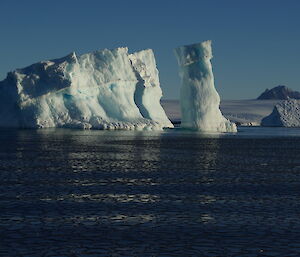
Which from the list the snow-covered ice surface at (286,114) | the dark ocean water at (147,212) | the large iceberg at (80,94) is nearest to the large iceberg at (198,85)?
the large iceberg at (80,94)

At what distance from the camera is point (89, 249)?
39.8 feet

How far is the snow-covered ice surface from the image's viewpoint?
6841 inches

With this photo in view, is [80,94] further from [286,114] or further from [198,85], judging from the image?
[286,114]

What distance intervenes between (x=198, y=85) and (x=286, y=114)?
93.7 metres

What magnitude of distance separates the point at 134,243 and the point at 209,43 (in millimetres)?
76253

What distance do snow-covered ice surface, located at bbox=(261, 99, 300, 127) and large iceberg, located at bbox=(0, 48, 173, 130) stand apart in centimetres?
8449

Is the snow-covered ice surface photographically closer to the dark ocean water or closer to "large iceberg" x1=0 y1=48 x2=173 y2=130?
"large iceberg" x1=0 y1=48 x2=173 y2=130

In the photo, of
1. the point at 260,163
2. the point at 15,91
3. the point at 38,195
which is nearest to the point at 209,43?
the point at 15,91

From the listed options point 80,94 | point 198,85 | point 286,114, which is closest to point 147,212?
point 198,85

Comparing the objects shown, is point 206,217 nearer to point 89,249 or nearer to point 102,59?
point 89,249

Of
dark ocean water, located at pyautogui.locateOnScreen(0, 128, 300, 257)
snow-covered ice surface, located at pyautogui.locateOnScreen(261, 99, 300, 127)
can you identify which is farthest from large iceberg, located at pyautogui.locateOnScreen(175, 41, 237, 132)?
snow-covered ice surface, located at pyautogui.locateOnScreen(261, 99, 300, 127)

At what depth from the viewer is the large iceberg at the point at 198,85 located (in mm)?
86675

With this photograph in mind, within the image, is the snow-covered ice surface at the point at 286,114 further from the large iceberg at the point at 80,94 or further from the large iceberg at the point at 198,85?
the large iceberg at the point at 198,85

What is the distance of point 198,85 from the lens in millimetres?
87062
